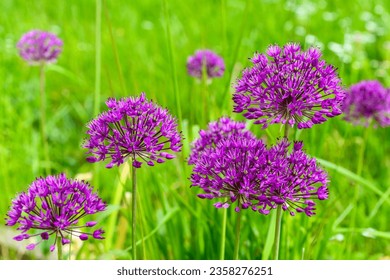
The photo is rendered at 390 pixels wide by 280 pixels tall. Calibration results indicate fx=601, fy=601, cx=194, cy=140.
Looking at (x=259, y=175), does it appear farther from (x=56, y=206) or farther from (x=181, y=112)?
(x=181, y=112)

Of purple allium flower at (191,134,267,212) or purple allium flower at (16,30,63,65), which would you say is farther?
purple allium flower at (16,30,63,65)

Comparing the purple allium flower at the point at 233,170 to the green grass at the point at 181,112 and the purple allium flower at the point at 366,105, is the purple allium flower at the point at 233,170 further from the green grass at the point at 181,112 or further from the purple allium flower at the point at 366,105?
the purple allium flower at the point at 366,105

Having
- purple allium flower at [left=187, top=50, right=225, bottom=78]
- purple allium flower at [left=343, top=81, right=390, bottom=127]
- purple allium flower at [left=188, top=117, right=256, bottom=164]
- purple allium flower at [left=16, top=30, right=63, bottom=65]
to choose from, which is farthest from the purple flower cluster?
purple allium flower at [left=16, top=30, right=63, bottom=65]

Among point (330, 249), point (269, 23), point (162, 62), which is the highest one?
point (269, 23)

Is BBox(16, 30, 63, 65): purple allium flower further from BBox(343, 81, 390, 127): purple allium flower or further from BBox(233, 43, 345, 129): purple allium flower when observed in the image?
BBox(233, 43, 345, 129): purple allium flower
